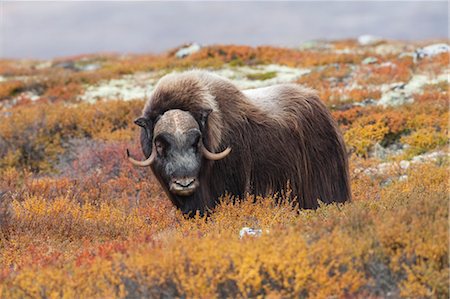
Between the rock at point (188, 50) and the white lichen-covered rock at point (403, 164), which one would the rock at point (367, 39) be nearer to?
the rock at point (188, 50)

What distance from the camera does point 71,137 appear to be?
1084cm

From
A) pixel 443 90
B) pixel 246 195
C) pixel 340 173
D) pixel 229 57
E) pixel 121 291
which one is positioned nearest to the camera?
pixel 121 291

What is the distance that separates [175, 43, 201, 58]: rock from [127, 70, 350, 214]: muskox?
543 inches

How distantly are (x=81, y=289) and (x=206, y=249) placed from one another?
2.53ft

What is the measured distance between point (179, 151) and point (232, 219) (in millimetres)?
847

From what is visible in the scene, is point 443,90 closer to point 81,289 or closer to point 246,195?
point 246,195

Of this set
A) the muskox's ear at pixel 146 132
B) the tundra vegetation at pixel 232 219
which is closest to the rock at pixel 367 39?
the tundra vegetation at pixel 232 219

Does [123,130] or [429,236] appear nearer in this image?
[429,236]

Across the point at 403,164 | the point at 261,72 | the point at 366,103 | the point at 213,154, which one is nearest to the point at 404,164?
the point at 403,164

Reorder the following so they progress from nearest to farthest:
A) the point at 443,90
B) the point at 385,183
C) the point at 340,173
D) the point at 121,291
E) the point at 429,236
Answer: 1. the point at 121,291
2. the point at 429,236
3. the point at 340,173
4. the point at 385,183
5. the point at 443,90

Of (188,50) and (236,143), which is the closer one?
(236,143)

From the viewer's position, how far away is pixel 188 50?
2058cm

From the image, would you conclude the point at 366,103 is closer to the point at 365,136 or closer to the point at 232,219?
the point at 365,136

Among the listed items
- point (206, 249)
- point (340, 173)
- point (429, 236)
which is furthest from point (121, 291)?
point (340, 173)
